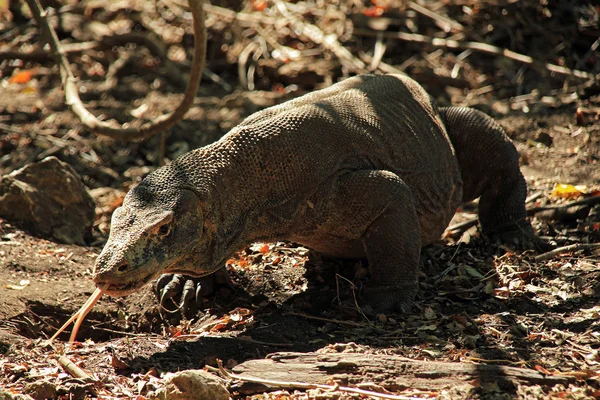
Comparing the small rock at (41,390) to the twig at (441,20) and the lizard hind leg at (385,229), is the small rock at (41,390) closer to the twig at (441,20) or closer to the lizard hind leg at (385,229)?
the lizard hind leg at (385,229)

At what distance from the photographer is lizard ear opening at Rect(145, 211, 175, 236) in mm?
3785

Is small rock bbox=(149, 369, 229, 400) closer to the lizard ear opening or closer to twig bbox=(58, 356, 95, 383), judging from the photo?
twig bbox=(58, 356, 95, 383)

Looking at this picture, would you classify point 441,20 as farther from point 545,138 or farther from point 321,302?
point 321,302

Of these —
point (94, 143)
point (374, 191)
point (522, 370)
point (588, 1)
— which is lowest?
point (94, 143)

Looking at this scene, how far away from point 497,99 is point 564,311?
14.5 feet

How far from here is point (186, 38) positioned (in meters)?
10.5

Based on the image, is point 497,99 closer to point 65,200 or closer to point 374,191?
point 374,191

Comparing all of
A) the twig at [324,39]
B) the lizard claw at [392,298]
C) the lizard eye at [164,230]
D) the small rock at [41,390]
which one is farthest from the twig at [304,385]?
the twig at [324,39]

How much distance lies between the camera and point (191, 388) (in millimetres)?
3418

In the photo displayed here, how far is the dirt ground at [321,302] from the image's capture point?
3.83 meters

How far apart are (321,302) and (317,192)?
2.50ft

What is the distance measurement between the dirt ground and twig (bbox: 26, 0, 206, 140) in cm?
93

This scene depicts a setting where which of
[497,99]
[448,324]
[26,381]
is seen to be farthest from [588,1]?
[26,381]

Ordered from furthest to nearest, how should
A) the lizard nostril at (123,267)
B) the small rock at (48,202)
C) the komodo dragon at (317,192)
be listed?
1. the small rock at (48,202)
2. the komodo dragon at (317,192)
3. the lizard nostril at (123,267)
